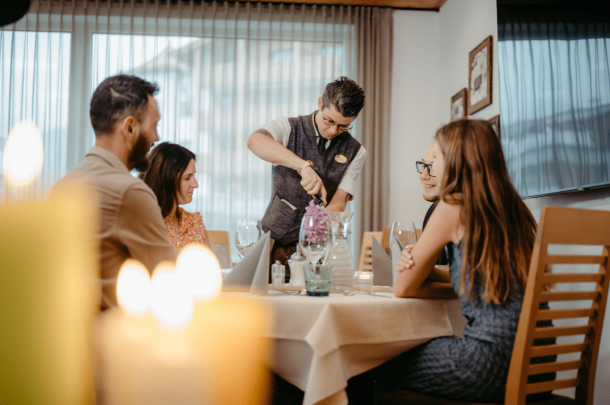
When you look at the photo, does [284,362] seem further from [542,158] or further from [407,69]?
[407,69]

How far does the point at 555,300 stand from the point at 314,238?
622 mm

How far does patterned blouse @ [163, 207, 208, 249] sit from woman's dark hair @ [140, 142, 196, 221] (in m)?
0.05

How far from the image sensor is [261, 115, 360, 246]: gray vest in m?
2.36

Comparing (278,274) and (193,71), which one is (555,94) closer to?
(278,274)

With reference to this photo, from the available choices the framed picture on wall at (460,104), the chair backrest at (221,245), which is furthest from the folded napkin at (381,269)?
the framed picture on wall at (460,104)

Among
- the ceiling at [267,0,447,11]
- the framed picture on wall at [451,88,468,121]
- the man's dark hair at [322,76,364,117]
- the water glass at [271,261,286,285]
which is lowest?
the water glass at [271,261,286,285]

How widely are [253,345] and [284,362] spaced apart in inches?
3.4

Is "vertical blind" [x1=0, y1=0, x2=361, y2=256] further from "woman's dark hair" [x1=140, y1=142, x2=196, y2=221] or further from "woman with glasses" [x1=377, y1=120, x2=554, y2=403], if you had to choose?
"woman with glasses" [x1=377, y1=120, x2=554, y2=403]

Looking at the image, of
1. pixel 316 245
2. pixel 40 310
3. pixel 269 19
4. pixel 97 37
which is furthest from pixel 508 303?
pixel 97 37

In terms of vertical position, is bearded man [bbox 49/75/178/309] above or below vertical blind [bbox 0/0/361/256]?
below

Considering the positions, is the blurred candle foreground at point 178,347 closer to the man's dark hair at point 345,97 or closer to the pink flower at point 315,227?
the pink flower at point 315,227

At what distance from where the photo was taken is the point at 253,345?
116 cm

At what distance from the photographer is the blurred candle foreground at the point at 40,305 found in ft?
2.07

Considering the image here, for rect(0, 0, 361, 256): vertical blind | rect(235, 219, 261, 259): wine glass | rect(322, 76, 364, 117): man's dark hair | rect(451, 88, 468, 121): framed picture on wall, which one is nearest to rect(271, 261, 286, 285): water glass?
rect(235, 219, 261, 259): wine glass
